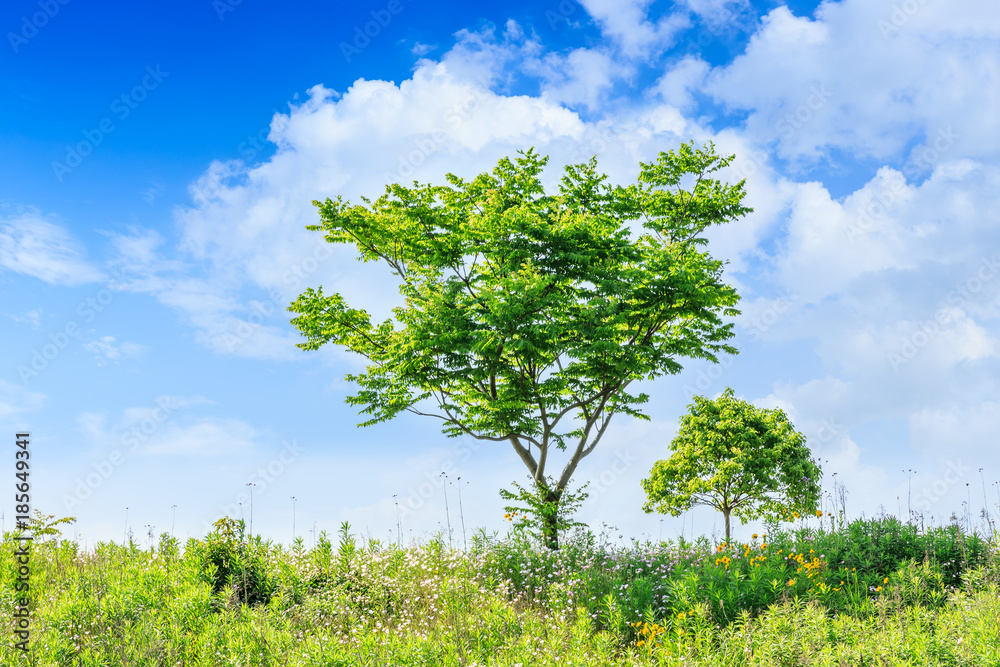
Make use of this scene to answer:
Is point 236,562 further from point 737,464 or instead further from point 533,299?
point 737,464

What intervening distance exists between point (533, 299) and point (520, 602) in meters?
5.91

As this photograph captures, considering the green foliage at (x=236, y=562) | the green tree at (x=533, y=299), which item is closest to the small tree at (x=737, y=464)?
the green tree at (x=533, y=299)

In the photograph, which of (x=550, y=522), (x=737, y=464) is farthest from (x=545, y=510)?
(x=737, y=464)

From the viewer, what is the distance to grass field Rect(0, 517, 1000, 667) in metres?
6.82

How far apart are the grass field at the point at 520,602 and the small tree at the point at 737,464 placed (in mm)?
9349

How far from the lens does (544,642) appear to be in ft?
24.5

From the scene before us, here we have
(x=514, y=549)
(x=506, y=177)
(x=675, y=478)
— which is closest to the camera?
(x=514, y=549)

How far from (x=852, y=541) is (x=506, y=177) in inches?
423

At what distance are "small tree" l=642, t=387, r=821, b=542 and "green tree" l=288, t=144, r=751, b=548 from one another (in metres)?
5.99

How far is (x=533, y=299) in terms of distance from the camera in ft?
44.7

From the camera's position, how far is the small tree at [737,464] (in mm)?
21312

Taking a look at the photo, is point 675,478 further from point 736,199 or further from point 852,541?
point 852,541

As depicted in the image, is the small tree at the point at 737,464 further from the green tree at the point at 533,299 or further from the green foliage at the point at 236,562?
the green foliage at the point at 236,562

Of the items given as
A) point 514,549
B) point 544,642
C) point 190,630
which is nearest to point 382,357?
point 514,549
